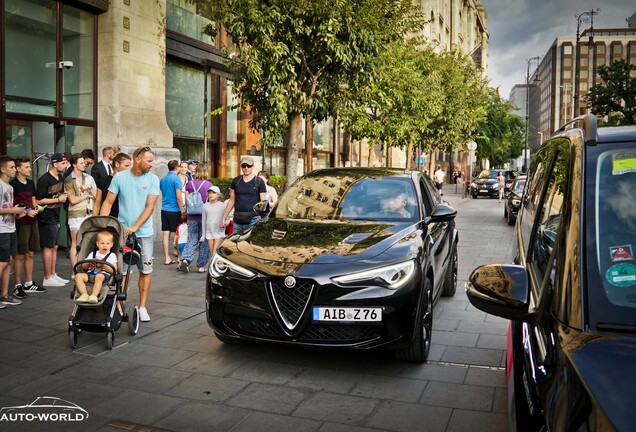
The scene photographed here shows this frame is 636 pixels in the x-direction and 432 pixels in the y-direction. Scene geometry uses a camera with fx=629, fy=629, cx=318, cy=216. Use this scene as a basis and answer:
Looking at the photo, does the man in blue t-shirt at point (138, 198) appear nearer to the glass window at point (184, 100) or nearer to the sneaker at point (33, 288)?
the sneaker at point (33, 288)

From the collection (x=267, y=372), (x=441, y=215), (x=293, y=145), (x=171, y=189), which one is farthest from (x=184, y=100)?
(x=267, y=372)

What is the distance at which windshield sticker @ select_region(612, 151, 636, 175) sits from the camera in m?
2.41

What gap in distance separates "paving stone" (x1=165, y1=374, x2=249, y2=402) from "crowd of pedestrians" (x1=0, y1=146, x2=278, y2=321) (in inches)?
57.3

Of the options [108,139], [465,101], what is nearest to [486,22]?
[465,101]

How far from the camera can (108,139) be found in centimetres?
1366

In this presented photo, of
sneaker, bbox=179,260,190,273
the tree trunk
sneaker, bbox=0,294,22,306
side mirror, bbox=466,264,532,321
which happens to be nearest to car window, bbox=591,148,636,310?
side mirror, bbox=466,264,532,321

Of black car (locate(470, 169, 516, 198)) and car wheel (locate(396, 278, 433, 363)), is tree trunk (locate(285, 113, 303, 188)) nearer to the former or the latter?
car wheel (locate(396, 278, 433, 363))

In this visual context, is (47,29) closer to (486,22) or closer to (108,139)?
(108,139)

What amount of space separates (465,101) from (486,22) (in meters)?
64.7

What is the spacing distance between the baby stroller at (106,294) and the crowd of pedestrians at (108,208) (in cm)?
12

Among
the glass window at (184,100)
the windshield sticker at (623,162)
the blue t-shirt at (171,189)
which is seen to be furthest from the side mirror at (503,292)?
the glass window at (184,100)

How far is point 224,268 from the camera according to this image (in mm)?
5465

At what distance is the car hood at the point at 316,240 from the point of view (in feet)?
17.3

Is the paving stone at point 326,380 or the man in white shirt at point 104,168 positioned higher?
the man in white shirt at point 104,168
